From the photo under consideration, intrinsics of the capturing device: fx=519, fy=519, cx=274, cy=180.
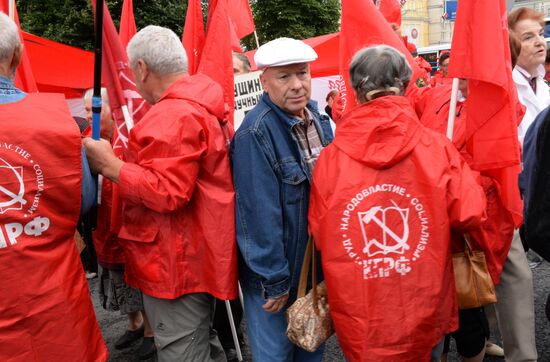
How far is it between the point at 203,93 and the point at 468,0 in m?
1.43

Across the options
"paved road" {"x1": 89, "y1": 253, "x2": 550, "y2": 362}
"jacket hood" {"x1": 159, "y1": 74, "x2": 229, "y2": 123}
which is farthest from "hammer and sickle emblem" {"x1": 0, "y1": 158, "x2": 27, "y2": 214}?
"paved road" {"x1": 89, "y1": 253, "x2": 550, "y2": 362}

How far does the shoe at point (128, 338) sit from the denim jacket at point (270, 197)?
81.9 inches

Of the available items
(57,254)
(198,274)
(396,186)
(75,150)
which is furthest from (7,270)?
(396,186)

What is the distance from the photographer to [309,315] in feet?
7.28

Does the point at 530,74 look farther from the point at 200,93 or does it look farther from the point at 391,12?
the point at 200,93

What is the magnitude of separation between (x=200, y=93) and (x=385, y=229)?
3.44ft

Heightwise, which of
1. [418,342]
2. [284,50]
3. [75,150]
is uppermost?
[284,50]

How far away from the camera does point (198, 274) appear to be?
7.98 ft

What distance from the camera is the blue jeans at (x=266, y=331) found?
7.98ft

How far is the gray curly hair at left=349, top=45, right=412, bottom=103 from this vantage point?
2.12 m

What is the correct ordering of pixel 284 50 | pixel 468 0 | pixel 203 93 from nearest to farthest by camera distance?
pixel 284 50, pixel 203 93, pixel 468 0

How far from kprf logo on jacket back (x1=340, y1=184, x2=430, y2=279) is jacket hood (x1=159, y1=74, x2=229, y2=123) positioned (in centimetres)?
81

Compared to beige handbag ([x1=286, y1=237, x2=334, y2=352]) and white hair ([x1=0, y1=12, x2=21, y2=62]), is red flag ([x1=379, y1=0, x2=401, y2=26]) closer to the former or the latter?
beige handbag ([x1=286, y1=237, x2=334, y2=352])

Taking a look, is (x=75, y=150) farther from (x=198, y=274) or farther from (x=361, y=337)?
(x=361, y=337)
